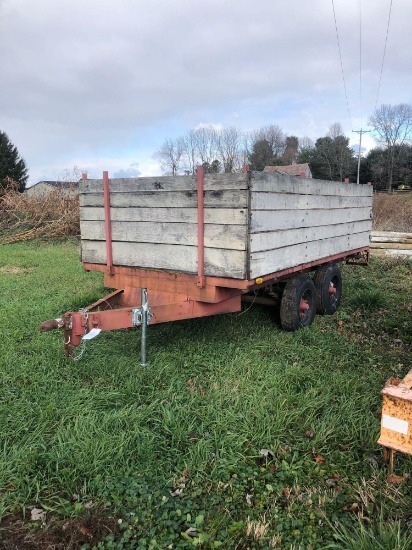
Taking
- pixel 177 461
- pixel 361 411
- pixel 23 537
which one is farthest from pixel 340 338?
pixel 23 537

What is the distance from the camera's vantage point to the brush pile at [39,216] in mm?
14383

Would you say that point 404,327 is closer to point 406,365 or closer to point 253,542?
point 406,365

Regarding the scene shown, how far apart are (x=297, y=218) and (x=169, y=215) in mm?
1412

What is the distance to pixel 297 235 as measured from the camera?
4.58m

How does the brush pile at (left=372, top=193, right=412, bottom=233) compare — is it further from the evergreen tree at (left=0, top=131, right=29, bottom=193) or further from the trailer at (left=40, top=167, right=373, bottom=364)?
the evergreen tree at (left=0, top=131, right=29, bottom=193)

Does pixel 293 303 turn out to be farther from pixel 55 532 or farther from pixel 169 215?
pixel 55 532

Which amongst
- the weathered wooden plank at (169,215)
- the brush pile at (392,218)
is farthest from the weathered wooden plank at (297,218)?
the brush pile at (392,218)

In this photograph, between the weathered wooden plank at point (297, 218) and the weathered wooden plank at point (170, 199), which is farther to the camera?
the weathered wooden plank at point (297, 218)

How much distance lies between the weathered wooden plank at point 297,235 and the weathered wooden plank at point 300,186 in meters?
0.41

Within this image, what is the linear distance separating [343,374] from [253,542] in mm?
2084

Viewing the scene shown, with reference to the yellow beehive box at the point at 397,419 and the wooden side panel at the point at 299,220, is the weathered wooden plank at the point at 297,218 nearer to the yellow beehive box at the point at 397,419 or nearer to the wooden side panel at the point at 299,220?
the wooden side panel at the point at 299,220

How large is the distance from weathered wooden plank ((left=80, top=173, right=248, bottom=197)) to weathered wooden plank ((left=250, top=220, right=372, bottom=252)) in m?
0.49

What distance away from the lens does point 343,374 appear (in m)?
3.92

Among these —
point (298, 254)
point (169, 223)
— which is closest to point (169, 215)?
point (169, 223)
